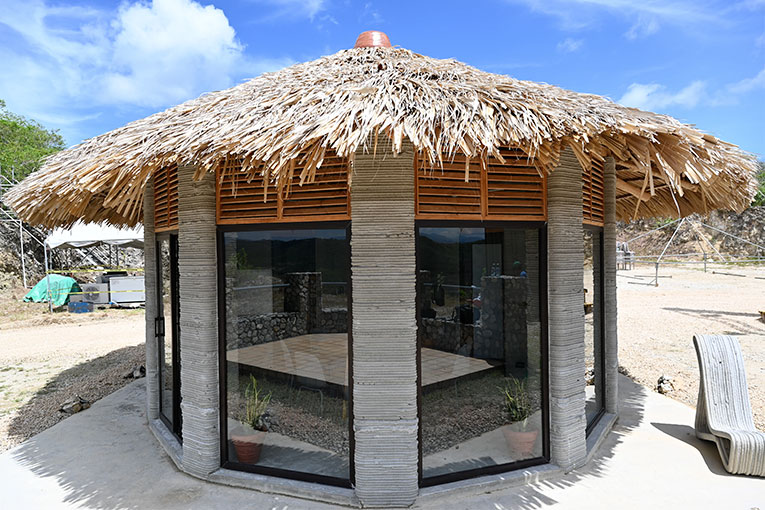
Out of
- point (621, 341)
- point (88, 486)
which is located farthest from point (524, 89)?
point (621, 341)

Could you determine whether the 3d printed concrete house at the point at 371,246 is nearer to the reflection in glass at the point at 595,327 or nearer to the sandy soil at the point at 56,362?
the reflection in glass at the point at 595,327

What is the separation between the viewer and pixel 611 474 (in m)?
3.96

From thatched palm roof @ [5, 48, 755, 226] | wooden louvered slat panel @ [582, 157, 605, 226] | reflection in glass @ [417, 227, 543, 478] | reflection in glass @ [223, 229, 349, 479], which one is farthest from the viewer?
wooden louvered slat panel @ [582, 157, 605, 226]

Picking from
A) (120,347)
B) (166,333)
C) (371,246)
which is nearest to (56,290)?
(120,347)

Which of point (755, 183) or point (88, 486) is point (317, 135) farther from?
point (755, 183)

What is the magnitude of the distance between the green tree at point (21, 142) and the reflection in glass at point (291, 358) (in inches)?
1007

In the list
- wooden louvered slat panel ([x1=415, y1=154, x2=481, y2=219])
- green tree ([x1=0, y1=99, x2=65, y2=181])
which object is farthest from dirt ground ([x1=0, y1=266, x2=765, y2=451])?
green tree ([x1=0, y1=99, x2=65, y2=181])

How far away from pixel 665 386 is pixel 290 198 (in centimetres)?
583

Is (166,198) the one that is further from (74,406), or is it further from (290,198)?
(74,406)

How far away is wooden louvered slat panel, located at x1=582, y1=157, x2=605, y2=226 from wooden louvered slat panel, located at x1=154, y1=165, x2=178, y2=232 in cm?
376

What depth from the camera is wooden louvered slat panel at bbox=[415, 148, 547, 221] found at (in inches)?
141

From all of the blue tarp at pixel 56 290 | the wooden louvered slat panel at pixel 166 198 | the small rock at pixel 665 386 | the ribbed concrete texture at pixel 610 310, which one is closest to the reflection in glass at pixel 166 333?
the wooden louvered slat panel at pixel 166 198

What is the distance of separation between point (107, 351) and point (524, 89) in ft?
32.0

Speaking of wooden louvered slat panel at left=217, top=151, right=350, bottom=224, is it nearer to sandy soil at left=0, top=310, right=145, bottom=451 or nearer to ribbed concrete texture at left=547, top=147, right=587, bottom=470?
ribbed concrete texture at left=547, top=147, right=587, bottom=470
